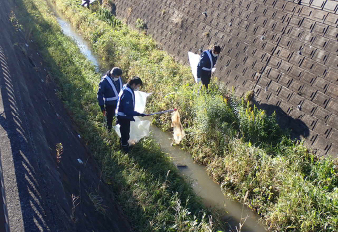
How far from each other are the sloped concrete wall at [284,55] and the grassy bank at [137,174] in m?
3.20

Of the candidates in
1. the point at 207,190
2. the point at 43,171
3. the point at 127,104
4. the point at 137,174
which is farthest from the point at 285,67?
the point at 43,171

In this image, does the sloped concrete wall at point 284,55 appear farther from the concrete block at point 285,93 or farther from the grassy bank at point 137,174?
the grassy bank at point 137,174

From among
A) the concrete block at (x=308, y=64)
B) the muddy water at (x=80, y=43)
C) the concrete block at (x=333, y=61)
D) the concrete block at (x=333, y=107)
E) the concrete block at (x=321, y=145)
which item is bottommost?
the muddy water at (x=80, y=43)

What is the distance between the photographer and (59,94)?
27.3 ft

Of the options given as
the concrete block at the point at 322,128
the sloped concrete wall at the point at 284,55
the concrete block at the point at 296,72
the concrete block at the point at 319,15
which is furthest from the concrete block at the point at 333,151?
the concrete block at the point at 319,15

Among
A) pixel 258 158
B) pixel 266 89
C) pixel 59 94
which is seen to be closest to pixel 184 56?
pixel 266 89

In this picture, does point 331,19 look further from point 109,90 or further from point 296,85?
point 109,90

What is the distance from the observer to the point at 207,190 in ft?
21.8

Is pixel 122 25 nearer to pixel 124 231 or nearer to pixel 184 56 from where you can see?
pixel 184 56

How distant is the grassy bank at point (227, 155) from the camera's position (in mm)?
5293

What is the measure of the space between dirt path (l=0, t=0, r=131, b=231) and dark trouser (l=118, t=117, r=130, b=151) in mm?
740

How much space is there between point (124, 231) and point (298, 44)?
240 inches

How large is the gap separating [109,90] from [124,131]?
94 centimetres

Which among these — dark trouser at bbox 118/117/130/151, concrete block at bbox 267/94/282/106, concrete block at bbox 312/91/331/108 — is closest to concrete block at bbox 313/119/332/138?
concrete block at bbox 312/91/331/108
